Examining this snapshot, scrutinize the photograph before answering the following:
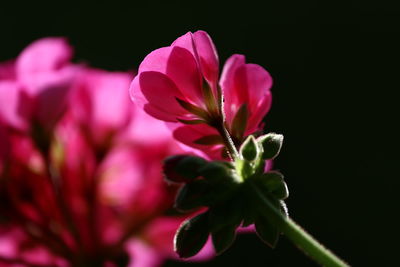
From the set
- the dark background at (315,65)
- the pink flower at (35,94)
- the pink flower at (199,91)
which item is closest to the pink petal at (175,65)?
the pink flower at (199,91)

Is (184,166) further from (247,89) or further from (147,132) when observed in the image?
(147,132)

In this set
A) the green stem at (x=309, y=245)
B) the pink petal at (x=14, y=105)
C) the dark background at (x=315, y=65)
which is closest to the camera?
the green stem at (x=309, y=245)

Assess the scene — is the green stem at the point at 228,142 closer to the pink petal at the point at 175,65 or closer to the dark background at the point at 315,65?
the pink petal at the point at 175,65

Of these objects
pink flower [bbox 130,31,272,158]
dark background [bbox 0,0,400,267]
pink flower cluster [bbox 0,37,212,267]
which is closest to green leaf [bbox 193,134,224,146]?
pink flower [bbox 130,31,272,158]

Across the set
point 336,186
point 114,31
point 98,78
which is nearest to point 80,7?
point 114,31

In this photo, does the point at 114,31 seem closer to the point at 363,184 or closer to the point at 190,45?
the point at 363,184

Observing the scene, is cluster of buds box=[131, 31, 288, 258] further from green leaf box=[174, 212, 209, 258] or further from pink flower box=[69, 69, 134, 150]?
pink flower box=[69, 69, 134, 150]

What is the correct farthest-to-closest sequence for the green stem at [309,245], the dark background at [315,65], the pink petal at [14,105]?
the dark background at [315,65]
the pink petal at [14,105]
the green stem at [309,245]
